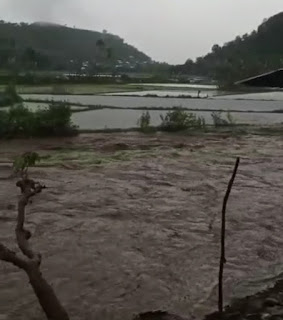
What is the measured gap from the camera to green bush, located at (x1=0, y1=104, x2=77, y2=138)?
14211mm

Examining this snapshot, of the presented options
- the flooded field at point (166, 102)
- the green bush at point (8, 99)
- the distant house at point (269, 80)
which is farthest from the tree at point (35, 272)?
the flooded field at point (166, 102)

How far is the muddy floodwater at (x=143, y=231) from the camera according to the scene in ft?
14.1

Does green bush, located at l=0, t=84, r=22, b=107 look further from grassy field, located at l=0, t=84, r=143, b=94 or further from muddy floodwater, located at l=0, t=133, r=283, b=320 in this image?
grassy field, located at l=0, t=84, r=143, b=94

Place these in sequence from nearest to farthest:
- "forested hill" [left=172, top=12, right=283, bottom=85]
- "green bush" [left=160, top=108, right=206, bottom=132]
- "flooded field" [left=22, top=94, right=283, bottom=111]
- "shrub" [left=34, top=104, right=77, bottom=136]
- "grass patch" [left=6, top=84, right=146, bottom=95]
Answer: "shrub" [left=34, top=104, right=77, bottom=136]
"green bush" [left=160, top=108, right=206, bottom=132]
"flooded field" [left=22, top=94, right=283, bottom=111]
"grass patch" [left=6, top=84, right=146, bottom=95]
"forested hill" [left=172, top=12, right=283, bottom=85]

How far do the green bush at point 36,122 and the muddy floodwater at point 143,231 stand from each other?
9.01ft

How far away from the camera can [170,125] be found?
1603 cm

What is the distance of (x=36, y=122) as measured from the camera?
14.4m

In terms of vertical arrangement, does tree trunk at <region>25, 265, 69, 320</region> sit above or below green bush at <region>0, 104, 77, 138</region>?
above

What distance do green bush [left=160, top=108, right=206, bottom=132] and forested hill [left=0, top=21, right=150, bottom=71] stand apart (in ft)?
62.3

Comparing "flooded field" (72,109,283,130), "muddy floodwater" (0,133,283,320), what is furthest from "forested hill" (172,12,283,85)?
"muddy floodwater" (0,133,283,320)

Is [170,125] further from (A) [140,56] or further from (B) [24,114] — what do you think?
(A) [140,56]

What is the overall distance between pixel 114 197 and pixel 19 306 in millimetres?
3717

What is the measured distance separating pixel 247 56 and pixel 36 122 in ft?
66.0

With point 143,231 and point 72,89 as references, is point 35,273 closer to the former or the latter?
point 143,231
